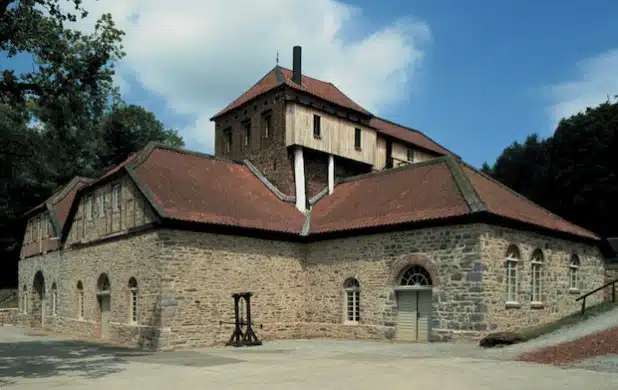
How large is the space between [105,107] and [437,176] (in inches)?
459

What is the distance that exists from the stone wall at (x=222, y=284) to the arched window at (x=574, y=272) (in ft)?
→ 32.8

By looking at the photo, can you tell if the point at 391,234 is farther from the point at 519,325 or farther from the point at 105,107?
the point at 105,107

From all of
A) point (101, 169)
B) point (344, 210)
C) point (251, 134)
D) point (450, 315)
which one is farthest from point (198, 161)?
point (101, 169)

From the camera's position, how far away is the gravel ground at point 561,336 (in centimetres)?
1536

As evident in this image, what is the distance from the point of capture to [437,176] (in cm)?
2241

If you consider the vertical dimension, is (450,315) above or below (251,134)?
below

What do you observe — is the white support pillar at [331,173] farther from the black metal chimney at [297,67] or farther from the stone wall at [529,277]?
the stone wall at [529,277]

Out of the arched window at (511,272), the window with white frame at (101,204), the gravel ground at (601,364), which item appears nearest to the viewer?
the gravel ground at (601,364)

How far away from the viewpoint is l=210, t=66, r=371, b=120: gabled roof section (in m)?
27.5

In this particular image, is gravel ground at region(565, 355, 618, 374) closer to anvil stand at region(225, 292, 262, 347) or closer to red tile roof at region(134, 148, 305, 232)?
anvil stand at region(225, 292, 262, 347)

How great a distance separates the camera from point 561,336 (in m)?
16.8

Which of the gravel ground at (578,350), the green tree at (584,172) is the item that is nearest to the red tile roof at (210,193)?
the gravel ground at (578,350)

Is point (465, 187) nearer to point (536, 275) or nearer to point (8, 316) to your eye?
point (536, 275)

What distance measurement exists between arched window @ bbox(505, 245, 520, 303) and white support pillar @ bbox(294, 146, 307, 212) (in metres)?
8.98
